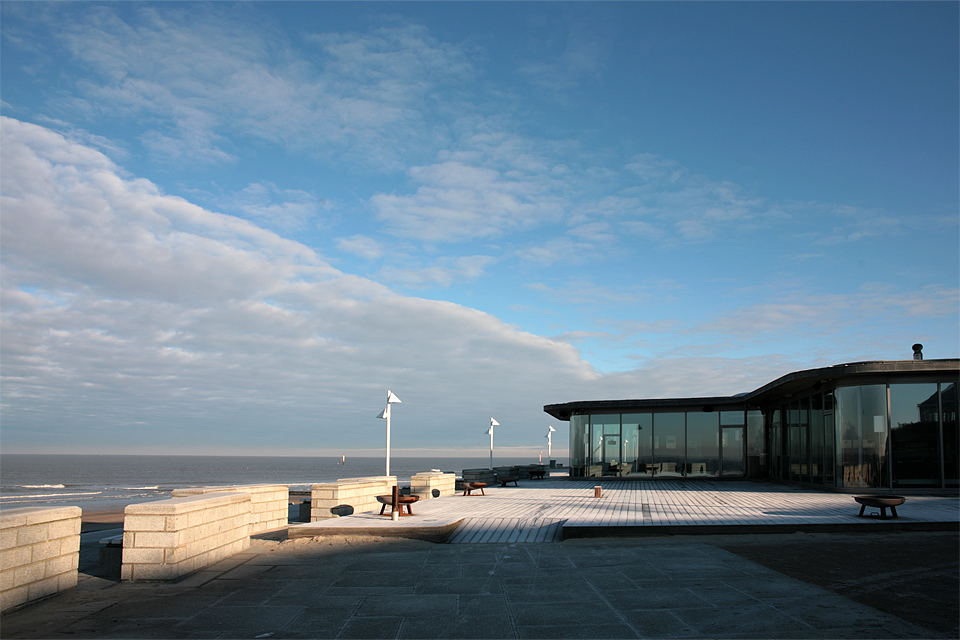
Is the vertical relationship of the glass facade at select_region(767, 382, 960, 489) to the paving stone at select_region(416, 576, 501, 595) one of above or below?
above

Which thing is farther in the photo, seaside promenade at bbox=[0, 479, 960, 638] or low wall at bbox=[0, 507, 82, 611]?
low wall at bbox=[0, 507, 82, 611]

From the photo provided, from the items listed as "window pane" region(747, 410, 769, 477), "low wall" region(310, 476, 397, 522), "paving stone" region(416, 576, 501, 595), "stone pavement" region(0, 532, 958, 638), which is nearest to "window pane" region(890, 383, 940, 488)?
"window pane" region(747, 410, 769, 477)

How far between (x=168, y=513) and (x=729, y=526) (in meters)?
8.66

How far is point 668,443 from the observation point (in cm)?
2689

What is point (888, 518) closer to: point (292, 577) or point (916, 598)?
point (916, 598)

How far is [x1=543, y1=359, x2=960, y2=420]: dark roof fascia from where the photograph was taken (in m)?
17.1

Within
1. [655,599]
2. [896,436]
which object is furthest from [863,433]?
[655,599]

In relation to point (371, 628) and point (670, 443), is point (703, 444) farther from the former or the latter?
point (371, 628)

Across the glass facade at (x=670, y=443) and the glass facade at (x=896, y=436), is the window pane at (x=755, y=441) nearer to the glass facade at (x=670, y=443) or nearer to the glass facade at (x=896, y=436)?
the glass facade at (x=670, y=443)

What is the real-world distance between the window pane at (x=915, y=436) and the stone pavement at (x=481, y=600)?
9.42 m

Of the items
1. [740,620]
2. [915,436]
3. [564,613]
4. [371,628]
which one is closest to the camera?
[371,628]

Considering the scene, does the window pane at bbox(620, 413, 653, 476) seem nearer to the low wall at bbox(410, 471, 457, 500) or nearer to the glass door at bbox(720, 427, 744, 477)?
the glass door at bbox(720, 427, 744, 477)

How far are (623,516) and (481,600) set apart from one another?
6.97 m

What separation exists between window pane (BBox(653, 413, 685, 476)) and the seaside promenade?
14202 millimetres
